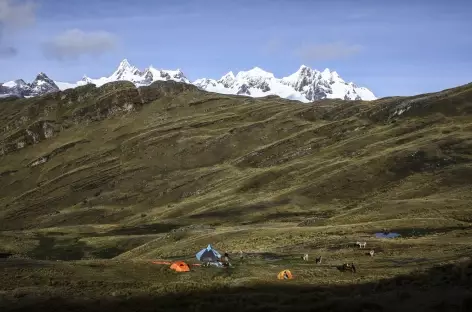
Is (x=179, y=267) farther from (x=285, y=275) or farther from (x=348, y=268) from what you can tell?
(x=348, y=268)

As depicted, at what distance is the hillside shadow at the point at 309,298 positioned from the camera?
95.0 ft

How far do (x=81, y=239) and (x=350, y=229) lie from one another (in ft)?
200

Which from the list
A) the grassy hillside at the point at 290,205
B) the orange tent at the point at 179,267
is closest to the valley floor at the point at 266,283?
the grassy hillside at the point at 290,205

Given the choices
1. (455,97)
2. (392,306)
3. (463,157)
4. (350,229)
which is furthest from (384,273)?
(455,97)

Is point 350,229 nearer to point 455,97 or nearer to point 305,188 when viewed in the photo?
point 305,188

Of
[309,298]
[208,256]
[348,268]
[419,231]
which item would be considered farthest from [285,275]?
[419,231]

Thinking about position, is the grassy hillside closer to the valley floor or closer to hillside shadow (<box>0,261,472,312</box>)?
the valley floor

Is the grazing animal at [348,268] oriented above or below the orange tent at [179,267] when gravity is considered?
below

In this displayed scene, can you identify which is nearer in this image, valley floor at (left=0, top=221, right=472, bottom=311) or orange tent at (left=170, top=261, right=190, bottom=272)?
valley floor at (left=0, top=221, right=472, bottom=311)

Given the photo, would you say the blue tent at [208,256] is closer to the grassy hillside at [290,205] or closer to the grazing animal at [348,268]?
the grassy hillside at [290,205]

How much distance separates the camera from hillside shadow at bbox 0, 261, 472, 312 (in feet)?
95.0

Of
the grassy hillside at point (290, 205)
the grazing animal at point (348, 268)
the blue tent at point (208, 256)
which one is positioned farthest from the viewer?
the grassy hillside at point (290, 205)

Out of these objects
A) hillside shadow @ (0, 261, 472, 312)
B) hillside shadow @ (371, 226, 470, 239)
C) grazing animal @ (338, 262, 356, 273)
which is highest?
hillside shadow @ (0, 261, 472, 312)

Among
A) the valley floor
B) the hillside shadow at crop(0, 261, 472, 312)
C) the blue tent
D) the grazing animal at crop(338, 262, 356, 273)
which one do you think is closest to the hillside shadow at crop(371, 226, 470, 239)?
the valley floor
